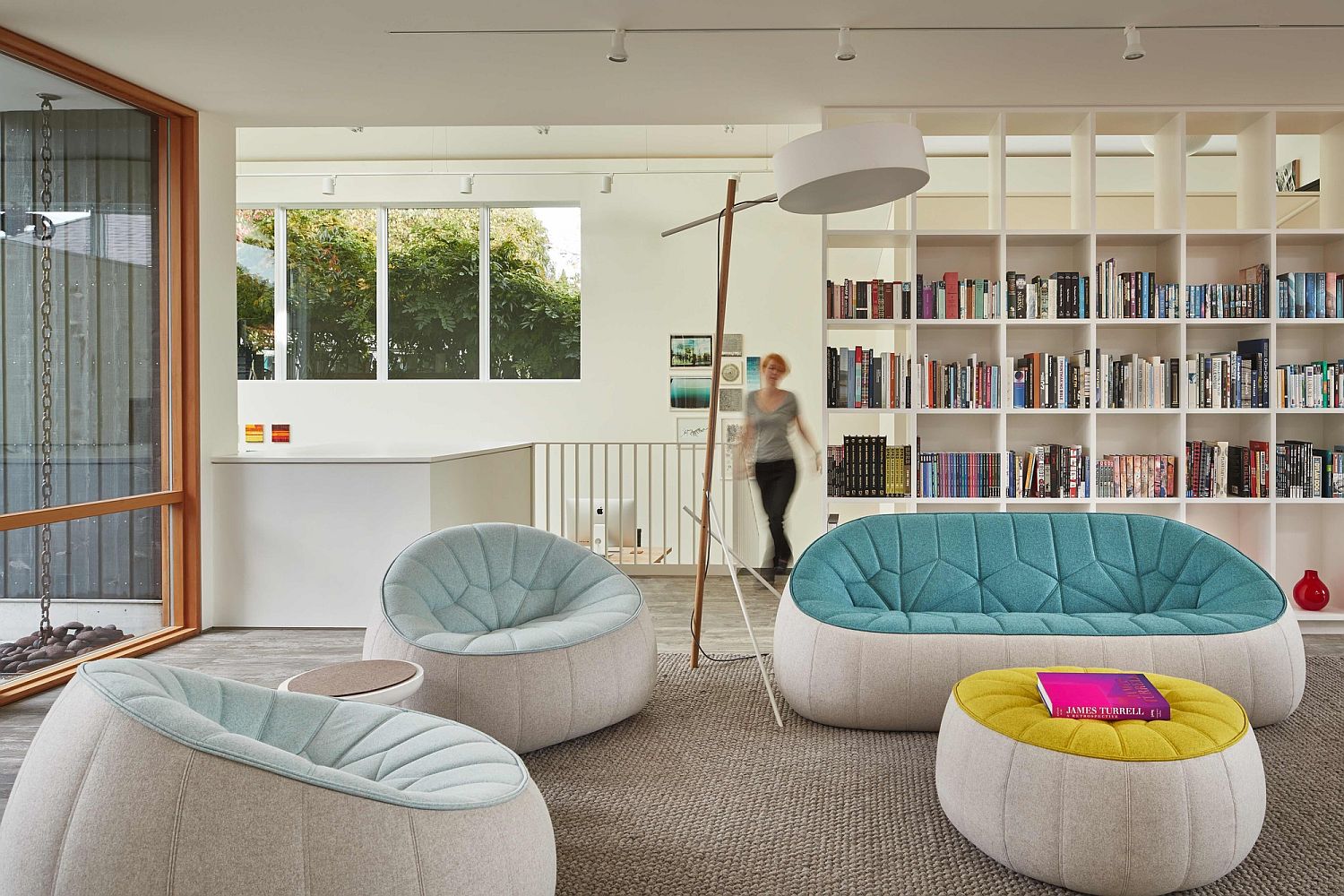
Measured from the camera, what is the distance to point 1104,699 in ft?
7.58

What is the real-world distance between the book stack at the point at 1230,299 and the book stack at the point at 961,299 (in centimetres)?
99

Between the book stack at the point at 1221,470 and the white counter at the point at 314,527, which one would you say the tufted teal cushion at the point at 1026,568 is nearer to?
the book stack at the point at 1221,470

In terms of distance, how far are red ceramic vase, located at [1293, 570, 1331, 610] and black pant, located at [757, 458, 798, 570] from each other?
8.65 ft

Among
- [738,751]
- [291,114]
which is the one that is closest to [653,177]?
[291,114]

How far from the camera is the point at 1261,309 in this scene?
16.1 feet

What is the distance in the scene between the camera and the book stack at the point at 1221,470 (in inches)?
194

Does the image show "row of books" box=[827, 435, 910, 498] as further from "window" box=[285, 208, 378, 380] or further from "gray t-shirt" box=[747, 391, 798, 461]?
"window" box=[285, 208, 378, 380]

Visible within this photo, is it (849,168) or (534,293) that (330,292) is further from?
(849,168)

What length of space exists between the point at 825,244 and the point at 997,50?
1.16 meters

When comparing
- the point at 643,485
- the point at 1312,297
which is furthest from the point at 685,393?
the point at 1312,297

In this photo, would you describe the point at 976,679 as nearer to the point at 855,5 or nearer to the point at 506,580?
the point at 506,580

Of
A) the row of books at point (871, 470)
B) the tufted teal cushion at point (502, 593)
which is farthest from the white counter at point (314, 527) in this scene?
the row of books at point (871, 470)

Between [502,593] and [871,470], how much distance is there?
2247 millimetres

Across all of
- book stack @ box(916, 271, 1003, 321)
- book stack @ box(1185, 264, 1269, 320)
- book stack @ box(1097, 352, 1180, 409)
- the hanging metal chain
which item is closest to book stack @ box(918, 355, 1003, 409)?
book stack @ box(916, 271, 1003, 321)
